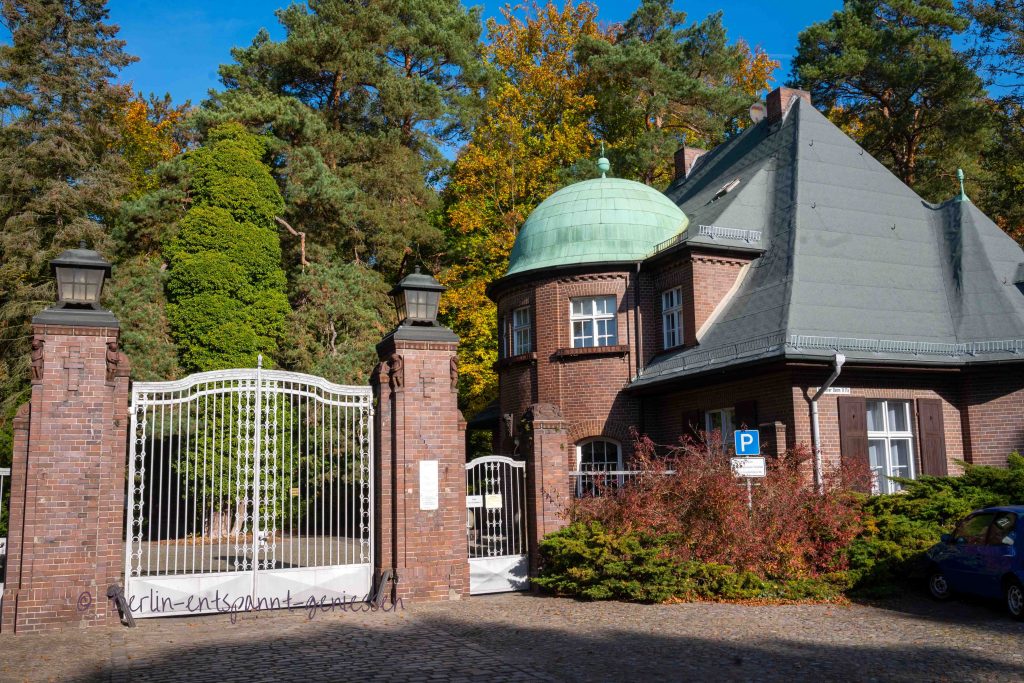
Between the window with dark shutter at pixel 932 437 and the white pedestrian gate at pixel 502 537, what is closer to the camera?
the white pedestrian gate at pixel 502 537

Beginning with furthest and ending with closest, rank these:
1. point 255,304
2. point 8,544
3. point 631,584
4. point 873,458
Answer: point 255,304 → point 873,458 → point 631,584 → point 8,544

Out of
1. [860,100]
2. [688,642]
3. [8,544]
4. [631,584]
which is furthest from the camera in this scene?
[860,100]

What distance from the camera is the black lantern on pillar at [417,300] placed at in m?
12.4

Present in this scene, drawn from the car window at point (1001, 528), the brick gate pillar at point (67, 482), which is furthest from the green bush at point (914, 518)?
the brick gate pillar at point (67, 482)

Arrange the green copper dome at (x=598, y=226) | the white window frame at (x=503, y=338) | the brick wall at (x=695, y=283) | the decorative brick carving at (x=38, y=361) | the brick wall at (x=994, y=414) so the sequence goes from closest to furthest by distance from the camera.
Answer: the decorative brick carving at (x=38, y=361), the brick wall at (x=994, y=414), the brick wall at (x=695, y=283), the green copper dome at (x=598, y=226), the white window frame at (x=503, y=338)

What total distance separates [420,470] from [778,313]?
7.92 meters

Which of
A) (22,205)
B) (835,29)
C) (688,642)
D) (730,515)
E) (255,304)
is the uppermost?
(835,29)

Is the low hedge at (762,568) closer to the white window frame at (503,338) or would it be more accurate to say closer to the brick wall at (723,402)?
the brick wall at (723,402)

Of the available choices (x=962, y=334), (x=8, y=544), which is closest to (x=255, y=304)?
(x=8, y=544)

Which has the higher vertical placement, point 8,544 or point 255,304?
point 255,304

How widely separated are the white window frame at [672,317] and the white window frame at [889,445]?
14.7 feet

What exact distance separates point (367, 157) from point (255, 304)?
9.99 metres

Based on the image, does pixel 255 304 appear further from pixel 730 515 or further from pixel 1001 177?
pixel 1001 177

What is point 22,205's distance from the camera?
28.3 meters
